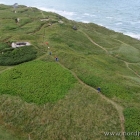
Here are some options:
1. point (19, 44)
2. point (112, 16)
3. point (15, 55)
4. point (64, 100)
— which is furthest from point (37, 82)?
point (112, 16)

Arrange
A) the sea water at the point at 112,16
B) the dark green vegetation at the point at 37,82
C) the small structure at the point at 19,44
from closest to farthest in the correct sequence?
1. the dark green vegetation at the point at 37,82
2. the small structure at the point at 19,44
3. the sea water at the point at 112,16

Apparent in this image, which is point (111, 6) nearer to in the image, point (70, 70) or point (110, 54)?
point (110, 54)

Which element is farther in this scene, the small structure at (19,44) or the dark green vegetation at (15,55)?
the small structure at (19,44)

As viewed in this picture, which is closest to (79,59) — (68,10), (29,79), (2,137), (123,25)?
(29,79)

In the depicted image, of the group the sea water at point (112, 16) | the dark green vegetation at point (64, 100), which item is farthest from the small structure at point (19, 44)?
the sea water at point (112, 16)

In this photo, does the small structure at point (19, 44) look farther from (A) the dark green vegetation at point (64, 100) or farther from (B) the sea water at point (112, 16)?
(B) the sea water at point (112, 16)

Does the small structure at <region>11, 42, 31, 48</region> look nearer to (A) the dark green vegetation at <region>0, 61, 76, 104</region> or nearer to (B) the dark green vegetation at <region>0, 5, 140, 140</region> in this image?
(B) the dark green vegetation at <region>0, 5, 140, 140</region>

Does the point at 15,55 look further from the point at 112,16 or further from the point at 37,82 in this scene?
the point at 112,16

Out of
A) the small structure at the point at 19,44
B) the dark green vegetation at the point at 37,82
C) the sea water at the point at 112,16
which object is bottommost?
the sea water at the point at 112,16

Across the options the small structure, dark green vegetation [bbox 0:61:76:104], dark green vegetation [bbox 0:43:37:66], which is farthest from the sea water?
dark green vegetation [bbox 0:61:76:104]
